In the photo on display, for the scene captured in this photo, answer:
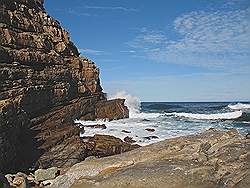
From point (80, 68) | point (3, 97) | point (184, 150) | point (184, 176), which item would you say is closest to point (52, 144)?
point (3, 97)

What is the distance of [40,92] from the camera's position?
25.9m

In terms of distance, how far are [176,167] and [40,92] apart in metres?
17.5

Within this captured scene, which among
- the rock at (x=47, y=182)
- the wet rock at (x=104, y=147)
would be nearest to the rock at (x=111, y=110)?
the wet rock at (x=104, y=147)

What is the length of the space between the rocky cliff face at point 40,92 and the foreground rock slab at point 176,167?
7.43 m

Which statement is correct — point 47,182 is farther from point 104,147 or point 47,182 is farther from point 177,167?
point 104,147

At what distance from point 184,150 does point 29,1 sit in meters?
27.3

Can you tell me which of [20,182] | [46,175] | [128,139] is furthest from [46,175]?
[128,139]

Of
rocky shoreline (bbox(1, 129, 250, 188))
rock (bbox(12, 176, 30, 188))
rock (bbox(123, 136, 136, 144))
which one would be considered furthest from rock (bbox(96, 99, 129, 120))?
rocky shoreline (bbox(1, 129, 250, 188))

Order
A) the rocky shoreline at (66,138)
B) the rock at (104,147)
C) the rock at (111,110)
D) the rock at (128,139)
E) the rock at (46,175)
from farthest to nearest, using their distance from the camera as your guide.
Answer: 1. the rock at (111,110)
2. the rock at (128,139)
3. the rock at (104,147)
4. the rock at (46,175)
5. the rocky shoreline at (66,138)

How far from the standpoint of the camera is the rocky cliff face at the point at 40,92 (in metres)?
19.8

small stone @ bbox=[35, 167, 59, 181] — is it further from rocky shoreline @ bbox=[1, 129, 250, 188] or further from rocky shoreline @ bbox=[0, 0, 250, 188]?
rocky shoreline @ bbox=[1, 129, 250, 188]

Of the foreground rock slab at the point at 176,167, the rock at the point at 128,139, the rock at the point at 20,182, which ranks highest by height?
the foreground rock slab at the point at 176,167

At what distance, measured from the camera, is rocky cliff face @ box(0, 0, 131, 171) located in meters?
19.8

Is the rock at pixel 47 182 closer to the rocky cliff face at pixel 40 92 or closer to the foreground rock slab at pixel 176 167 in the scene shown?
the foreground rock slab at pixel 176 167
